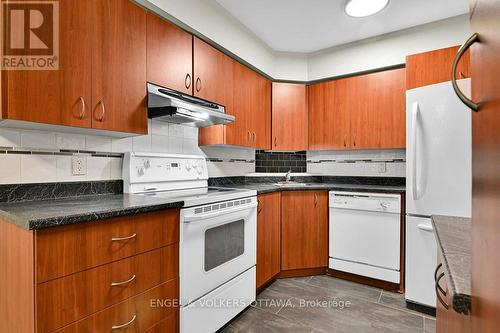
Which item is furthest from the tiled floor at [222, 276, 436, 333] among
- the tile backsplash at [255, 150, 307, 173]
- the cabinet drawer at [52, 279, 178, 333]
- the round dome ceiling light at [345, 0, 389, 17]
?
the round dome ceiling light at [345, 0, 389, 17]

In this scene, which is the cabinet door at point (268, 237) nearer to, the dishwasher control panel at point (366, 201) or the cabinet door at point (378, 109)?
the dishwasher control panel at point (366, 201)

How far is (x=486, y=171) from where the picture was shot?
417mm

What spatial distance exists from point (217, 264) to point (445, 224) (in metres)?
1.32

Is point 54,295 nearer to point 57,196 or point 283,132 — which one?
point 57,196

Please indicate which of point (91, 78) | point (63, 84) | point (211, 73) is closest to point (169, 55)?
point (211, 73)

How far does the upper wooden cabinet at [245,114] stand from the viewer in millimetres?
2436

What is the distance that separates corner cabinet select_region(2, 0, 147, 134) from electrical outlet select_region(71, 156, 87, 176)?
0.33 meters

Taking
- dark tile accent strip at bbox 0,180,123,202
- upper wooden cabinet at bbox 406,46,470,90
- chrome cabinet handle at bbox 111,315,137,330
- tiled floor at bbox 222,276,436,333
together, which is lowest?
tiled floor at bbox 222,276,436,333

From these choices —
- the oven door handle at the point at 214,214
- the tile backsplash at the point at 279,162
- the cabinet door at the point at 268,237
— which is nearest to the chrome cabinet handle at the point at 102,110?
the oven door handle at the point at 214,214

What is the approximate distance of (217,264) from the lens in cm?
177

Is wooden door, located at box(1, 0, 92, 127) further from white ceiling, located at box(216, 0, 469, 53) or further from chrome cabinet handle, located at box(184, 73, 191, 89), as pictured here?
white ceiling, located at box(216, 0, 469, 53)

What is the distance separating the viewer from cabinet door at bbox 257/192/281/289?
2371mm

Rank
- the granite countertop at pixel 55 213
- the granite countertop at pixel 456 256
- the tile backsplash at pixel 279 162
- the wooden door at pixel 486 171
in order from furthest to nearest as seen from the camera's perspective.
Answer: the tile backsplash at pixel 279 162
the granite countertop at pixel 55 213
the granite countertop at pixel 456 256
the wooden door at pixel 486 171

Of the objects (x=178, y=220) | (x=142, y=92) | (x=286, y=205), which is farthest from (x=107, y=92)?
(x=286, y=205)
